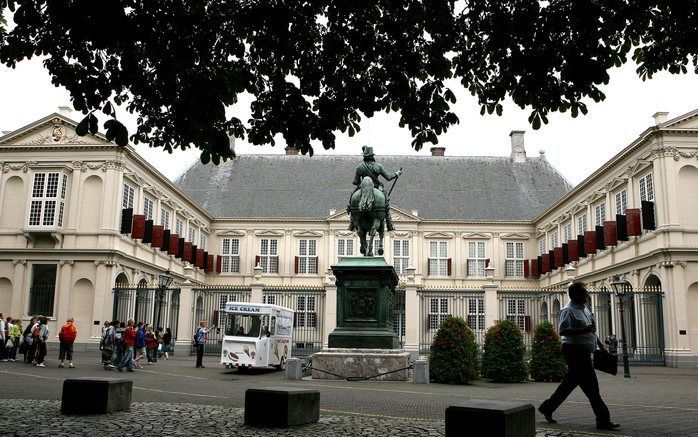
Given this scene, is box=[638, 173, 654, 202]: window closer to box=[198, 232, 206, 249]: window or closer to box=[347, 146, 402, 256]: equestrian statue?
box=[347, 146, 402, 256]: equestrian statue

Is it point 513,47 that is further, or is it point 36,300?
point 36,300

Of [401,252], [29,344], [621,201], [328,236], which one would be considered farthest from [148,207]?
[621,201]

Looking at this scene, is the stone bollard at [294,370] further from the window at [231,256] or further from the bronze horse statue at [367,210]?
the window at [231,256]

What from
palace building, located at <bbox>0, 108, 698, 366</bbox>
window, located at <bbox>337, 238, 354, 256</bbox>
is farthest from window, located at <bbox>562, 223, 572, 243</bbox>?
window, located at <bbox>337, 238, 354, 256</bbox>

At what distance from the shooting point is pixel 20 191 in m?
32.6

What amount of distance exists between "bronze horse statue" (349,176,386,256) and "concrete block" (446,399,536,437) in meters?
9.21

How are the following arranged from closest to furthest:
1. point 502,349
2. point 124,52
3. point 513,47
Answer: point 124,52 < point 513,47 < point 502,349

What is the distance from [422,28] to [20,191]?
30.2 m

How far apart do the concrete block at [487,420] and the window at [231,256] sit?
42.3 meters

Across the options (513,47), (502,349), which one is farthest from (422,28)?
(502,349)

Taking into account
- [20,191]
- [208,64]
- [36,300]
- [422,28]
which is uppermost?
[20,191]

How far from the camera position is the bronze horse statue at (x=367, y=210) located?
1508cm

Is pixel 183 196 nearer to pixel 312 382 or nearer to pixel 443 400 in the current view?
pixel 312 382

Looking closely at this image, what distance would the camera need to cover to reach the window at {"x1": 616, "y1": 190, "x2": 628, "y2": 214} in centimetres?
3159
